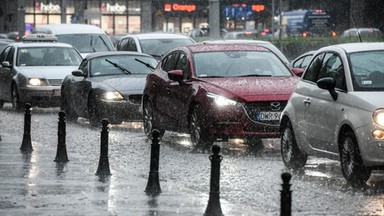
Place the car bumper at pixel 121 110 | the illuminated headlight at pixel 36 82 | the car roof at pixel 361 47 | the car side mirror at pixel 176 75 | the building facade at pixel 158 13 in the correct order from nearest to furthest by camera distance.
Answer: the car roof at pixel 361 47 → the car side mirror at pixel 176 75 → the car bumper at pixel 121 110 → the illuminated headlight at pixel 36 82 → the building facade at pixel 158 13

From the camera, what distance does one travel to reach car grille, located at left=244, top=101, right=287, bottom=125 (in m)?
17.1

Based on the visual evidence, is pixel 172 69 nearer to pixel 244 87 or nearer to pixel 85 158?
pixel 244 87

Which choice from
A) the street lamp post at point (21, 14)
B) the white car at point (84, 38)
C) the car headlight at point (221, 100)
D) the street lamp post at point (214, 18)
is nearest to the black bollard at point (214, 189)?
the car headlight at point (221, 100)

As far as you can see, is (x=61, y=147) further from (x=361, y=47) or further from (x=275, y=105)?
(x=361, y=47)

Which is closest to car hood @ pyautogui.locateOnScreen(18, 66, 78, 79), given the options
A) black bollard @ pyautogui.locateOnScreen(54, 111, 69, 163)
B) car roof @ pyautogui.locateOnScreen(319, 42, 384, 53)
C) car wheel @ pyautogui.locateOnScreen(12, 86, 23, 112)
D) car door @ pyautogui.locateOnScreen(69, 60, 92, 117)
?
car wheel @ pyautogui.locateOnScreen(12, 86, 23, 112)

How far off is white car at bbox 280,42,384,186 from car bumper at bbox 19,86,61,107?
480 inches

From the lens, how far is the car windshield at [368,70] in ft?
44.7

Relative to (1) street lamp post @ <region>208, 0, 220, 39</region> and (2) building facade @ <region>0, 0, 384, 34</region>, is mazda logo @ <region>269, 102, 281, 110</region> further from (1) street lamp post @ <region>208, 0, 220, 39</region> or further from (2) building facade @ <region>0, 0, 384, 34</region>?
(2) building facade @ <region>0, 0, 384, 34</region>

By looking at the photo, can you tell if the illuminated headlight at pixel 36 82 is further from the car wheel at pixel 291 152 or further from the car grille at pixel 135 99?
the car wheel at pixel 291 152

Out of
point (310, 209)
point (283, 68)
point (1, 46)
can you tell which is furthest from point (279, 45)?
point (310, 209)

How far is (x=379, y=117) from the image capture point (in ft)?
42.1

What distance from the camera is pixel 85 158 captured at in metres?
16.4

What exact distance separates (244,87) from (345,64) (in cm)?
360

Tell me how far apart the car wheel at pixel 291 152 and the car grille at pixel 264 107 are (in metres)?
1.64
